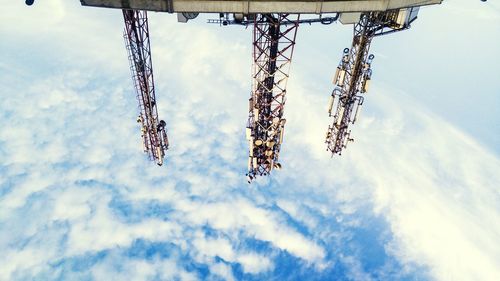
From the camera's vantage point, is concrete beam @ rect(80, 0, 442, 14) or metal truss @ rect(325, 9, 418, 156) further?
metal truss @ rect(325, 9, 418, 156)

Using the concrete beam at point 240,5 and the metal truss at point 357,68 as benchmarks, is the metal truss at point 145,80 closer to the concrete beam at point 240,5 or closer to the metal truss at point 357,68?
the concrete beam at point 240,5

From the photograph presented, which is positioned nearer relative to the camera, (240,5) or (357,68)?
(240,5)

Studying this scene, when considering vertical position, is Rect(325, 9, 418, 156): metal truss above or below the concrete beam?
below

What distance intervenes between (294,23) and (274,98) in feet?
18.1

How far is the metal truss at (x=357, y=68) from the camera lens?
71.3 ft

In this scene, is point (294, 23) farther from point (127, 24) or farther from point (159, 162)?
point (159, 162)

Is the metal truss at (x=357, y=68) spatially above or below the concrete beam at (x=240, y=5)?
below

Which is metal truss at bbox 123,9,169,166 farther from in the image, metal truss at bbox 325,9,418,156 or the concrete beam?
metal truss at bbox 325,9,418,156

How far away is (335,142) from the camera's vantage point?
2886cm

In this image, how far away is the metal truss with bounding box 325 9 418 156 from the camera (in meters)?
21.7

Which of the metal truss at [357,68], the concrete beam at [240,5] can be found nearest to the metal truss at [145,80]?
the concrete beam at [240,5]

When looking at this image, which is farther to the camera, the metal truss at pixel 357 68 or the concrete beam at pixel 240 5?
the metal truss at pixel 357 68

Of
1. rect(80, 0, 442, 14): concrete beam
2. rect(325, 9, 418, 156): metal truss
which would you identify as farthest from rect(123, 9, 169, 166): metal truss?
rect(325, 9, 418, 156): metal truss

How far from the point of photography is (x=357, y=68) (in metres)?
24.2
